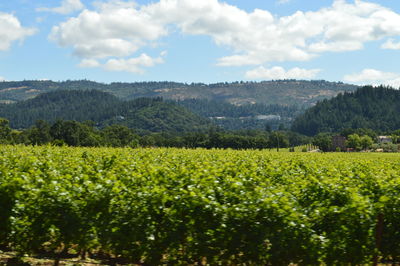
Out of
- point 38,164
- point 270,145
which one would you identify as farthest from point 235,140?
point 38,164

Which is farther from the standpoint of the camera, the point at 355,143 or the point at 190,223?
the point at 355,143

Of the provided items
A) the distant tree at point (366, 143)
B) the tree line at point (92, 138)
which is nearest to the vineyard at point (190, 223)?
the tree line at point (92, 138)

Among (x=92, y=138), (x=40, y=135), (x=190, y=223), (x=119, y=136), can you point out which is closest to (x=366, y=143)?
(x=119, y=136)

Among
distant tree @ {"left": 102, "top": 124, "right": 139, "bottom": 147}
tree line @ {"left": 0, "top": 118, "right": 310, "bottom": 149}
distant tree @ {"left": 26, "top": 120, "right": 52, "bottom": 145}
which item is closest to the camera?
tree line @ {"left": 0, "top": 118, "right": 310, "bottom": 149}

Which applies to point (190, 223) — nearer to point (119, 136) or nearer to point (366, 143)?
point (119, 136)

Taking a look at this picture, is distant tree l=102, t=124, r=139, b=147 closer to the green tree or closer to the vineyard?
the green tree

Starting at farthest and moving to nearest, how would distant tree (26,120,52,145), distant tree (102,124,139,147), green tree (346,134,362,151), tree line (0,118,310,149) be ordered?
green tree (346,134,362,151) → distant tree (102,124,139,147) → distant tree (26,120,52,145) → tree line (0,118,310,149)

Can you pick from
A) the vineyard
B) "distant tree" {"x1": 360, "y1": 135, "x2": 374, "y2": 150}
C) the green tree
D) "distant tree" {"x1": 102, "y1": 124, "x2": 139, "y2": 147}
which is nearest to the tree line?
"distant tree" {"x1": 102, "y1": 124, "x2": 139, "y2": 147}

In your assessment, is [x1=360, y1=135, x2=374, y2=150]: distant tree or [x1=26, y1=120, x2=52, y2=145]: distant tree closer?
[x1=26, y1=120, x2=52, y2=145]: distant tree

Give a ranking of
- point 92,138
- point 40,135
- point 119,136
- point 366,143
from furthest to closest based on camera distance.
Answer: point 366,143 → point 119,136 → point 40,135 → point 92,138

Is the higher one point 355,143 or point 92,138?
point 92,138

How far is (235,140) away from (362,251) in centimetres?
12706

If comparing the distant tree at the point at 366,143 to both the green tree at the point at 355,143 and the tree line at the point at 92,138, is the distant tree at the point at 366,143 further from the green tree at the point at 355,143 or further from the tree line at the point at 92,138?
the tree line at the point at 92,138

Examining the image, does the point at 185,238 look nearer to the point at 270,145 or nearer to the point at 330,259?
the point at 330,259
